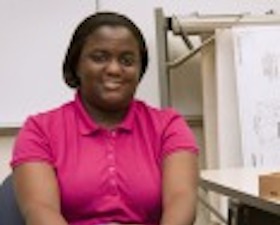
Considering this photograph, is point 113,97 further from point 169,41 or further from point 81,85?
point 169,41

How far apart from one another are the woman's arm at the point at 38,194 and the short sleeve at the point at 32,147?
0.05 feet

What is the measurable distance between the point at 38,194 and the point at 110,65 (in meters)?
0.38

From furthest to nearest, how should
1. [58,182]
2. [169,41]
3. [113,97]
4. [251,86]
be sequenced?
[169,41], [251,86], [113,97], [58,182]

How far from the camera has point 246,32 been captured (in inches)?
101

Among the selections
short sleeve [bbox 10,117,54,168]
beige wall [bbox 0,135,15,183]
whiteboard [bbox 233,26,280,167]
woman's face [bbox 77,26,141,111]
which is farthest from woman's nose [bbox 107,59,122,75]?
beige wall [bbox 0,135,15,183]

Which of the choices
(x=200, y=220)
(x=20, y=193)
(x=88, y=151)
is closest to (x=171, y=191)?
(x=88, y=151)

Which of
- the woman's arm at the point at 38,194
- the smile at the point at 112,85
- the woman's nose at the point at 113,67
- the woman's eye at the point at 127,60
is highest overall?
the woman's eye at the point at 127,60

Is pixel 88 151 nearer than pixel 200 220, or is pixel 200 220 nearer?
pixel 88 151

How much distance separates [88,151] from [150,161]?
0.53 feet

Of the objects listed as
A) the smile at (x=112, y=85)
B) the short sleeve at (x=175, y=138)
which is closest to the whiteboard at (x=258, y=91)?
the short sleeve at (x=175, y=138)

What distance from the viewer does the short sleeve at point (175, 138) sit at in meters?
1.56

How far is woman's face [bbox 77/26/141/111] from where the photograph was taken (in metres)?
1.56

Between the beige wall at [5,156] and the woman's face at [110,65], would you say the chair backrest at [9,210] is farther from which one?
the beige wall at [5,156]

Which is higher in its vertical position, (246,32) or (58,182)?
(246,32)
